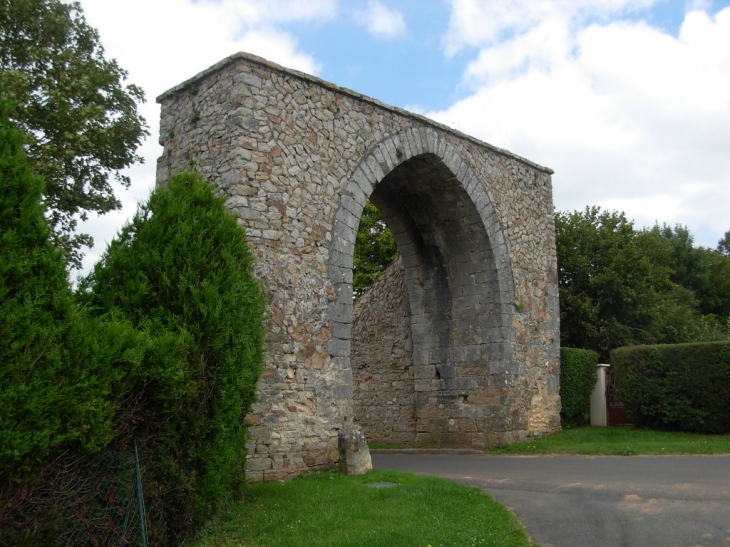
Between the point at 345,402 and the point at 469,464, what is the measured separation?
230 cm

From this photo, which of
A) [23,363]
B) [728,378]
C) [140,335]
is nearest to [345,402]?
[140,335]

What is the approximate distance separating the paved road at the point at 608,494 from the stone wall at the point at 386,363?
9.17 feet

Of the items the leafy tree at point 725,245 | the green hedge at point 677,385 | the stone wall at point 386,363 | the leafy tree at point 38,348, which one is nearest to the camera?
the leafy tree at point 38,348

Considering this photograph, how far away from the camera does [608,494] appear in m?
6.57

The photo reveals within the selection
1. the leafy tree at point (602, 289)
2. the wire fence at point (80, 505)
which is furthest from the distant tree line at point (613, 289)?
the wire fence at point (80, 505)

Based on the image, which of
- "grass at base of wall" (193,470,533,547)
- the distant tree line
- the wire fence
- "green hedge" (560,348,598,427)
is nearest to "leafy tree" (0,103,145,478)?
the wire fence

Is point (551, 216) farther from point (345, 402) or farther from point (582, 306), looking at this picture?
point (345, 402)

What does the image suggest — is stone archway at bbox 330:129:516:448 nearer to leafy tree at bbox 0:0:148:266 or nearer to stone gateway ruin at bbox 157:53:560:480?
stone gateway ruin at bbox 157:53:560:480

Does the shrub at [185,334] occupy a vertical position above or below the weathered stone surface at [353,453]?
above

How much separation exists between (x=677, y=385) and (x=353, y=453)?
6.75m

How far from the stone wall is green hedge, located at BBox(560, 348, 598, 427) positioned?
300 centimetres

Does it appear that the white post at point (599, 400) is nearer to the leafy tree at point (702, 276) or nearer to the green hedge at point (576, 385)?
the green hedge at point (576, 385)

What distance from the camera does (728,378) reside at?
10906 mm

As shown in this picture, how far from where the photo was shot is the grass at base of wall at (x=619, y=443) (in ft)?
31.3
